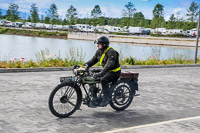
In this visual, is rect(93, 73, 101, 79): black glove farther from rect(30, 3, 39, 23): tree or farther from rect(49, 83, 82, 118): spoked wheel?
rect(30, 3, 39, 23): tree

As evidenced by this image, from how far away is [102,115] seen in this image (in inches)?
259

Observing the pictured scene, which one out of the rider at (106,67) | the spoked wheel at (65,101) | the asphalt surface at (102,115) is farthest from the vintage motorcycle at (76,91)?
the asphalt surface at (102,115)

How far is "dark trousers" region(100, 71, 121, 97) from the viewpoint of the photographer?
20.7ft

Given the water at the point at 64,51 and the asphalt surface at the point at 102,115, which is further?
the water at the point at 64,51

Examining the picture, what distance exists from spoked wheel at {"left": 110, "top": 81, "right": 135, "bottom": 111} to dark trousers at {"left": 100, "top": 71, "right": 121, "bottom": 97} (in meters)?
0.25

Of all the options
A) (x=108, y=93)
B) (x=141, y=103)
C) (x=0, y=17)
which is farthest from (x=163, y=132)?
(x=0, y=17)

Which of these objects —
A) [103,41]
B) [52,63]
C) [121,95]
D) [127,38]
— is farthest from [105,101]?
[127,38]

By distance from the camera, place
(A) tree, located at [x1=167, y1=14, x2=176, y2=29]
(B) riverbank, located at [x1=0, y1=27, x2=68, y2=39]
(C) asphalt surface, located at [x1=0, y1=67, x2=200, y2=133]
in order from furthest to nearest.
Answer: (A) tree, located at [x1=167, y1=14, x2=176, y2=29] < (B) riverbank, located at [x1=0, y1=27, x2=68, y2=39] < (C) asphalt surface, located at [x1=0, y1=67, x2=200, y2=133]

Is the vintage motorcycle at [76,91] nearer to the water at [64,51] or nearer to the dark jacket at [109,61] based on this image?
the dark jacket at [109,61]

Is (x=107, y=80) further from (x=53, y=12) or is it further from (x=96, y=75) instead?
(x=53, y=12)

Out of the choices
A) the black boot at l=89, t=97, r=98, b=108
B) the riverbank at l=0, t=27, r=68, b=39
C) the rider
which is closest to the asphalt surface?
the black boot at l=89, t=97, r=98, b=108

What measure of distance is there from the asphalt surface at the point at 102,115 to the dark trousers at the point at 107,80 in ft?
1.81

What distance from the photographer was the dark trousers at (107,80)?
6312 millimetres

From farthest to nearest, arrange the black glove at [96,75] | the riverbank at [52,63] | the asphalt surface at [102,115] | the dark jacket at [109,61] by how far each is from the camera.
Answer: the riverbank at [52,63] < the dark jacket at [109,61] < the black glove at [96,75] < the asphalt surface at [102,115]
